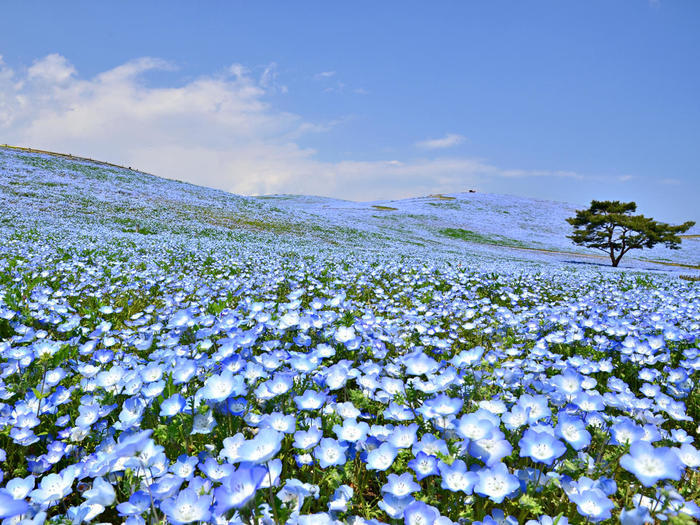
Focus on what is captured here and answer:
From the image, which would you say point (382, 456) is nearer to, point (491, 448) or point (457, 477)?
point (457, 477)

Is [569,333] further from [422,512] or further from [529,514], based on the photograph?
[422,512]

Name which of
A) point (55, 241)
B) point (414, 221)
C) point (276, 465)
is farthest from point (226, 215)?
point (276, 465)

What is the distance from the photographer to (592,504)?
5.14 ft

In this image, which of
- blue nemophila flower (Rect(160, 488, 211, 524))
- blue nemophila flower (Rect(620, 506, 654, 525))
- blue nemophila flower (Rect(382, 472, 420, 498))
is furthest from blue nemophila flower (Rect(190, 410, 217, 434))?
blue nemophila flower (Rect(620, 506, 654, 525))

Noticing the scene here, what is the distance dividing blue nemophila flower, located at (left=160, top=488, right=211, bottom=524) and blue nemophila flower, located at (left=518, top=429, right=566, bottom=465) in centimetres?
134

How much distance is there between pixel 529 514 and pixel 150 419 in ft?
7.55

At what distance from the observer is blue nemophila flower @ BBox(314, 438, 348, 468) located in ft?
6.16

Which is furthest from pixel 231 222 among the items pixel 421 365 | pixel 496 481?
pixel 496 481

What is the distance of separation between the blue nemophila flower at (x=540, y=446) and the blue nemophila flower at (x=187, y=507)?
1.34 metres

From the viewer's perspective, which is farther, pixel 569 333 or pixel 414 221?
pixel 414 221

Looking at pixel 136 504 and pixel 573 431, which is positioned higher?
pixel 573 431

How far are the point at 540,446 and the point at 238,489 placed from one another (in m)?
1.33

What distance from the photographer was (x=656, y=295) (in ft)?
26.2

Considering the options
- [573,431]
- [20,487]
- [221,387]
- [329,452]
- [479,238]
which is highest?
[479,238]
